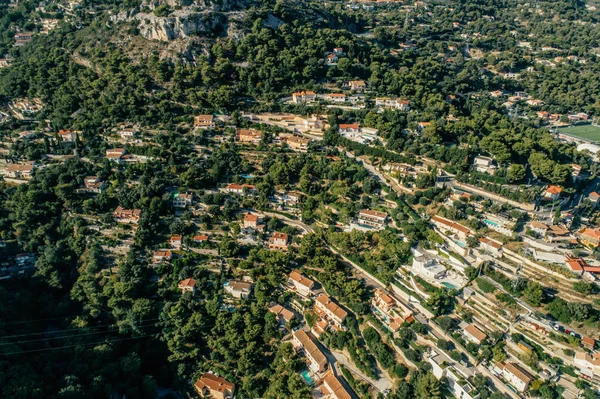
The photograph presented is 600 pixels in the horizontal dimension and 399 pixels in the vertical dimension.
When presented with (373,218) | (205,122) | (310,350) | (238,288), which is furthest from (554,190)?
(205,122)

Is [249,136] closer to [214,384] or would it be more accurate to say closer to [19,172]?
[19,172]

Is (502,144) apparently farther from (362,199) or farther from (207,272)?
(207,272)

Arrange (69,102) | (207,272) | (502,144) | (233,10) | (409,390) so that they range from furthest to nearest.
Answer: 1. (233,10)
2. (69,102)
3. (502,144)
4. (207,272)
5. (409,390)

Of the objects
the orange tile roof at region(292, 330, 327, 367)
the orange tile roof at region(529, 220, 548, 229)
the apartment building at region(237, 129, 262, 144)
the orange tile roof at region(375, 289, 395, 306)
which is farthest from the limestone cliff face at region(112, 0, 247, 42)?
the orange tile roof at region(529, 220, 548, 229)

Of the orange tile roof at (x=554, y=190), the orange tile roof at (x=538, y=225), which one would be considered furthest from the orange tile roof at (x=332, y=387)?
the orange tile roof at (x=554, y=190)

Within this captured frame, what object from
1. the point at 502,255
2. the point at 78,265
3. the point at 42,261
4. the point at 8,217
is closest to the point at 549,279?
the point at 502,255

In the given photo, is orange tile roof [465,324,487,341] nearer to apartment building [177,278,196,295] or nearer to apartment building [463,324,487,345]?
apartment building [463,324,487,345]
